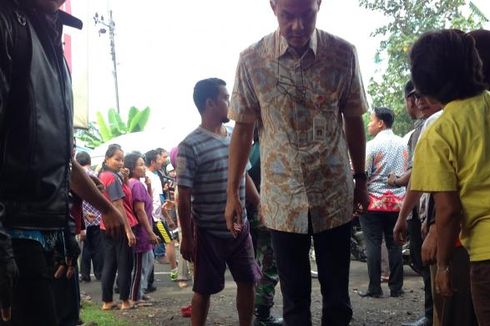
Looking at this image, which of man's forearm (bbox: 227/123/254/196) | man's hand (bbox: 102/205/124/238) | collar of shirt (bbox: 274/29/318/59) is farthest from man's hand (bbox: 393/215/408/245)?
man's hand (bbox: 102/205/124/238)

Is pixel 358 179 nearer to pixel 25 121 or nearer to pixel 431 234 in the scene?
pixel 431 234

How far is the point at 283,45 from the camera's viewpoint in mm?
2646

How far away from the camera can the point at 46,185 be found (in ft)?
6.20

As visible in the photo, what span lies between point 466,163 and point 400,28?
15.0 metres

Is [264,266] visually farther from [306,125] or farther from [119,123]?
[119,123]

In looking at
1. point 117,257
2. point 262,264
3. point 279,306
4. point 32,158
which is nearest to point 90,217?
point 117,257

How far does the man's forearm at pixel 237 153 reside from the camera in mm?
2889

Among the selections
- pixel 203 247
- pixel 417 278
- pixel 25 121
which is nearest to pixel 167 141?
pixel 417 278

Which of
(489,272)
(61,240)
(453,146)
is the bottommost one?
(489,272)

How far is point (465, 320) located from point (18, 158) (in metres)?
1.98

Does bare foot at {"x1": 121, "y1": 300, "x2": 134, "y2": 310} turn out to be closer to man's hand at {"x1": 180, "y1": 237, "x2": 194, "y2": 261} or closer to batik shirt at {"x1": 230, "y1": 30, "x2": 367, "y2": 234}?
man's hand at {"x1": 180, "y1": 237, "x2": 194, "y2": 261}

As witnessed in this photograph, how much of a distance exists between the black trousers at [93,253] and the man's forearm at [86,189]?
5333mm

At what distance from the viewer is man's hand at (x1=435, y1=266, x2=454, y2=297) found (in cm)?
226

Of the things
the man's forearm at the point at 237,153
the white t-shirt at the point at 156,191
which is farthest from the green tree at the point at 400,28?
the man's forearm at the point at 237,153
